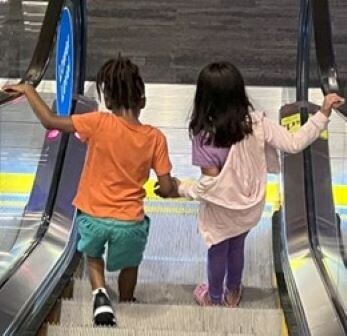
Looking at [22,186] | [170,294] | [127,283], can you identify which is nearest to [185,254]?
[170,294]

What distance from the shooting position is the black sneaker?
4.06m

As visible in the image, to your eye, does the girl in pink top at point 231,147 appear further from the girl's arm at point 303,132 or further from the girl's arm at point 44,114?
the girl's arm at point 44,114

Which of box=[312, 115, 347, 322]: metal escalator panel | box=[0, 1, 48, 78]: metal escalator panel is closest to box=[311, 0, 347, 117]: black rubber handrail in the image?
box=[312, 115, 347, 322]: metal escalator panel

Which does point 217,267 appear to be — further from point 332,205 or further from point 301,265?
point 332,205

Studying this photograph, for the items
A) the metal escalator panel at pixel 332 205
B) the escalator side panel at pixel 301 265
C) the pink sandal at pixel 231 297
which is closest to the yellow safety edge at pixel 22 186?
the metal escalator panel at pixel 332 205

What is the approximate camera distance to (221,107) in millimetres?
3973

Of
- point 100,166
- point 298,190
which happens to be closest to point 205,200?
point 100,166

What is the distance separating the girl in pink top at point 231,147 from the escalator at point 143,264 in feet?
1.17

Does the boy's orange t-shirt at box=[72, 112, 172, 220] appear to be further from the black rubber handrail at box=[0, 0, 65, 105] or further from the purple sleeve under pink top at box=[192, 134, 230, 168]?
the black rubber handrail at box=[0, 0, 65, 105]

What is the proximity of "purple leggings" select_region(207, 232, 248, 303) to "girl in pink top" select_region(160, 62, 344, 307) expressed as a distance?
9cm

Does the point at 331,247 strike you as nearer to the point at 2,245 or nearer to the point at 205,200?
the point at 205,200

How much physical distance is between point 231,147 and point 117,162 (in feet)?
1.43

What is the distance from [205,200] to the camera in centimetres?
411

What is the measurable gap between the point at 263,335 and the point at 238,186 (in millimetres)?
611
